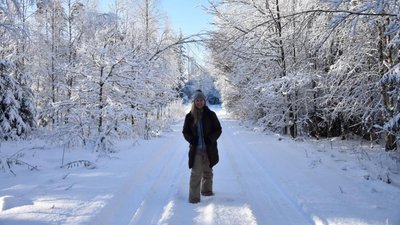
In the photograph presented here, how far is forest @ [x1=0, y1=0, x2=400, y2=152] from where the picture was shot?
24.9ft

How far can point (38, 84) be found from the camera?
88.3 feet

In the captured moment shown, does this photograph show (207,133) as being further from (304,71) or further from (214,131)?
(304,71)

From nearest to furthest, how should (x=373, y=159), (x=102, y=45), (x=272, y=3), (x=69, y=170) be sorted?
1. (x=69, y=170)
2. (x=373, y=159)
3. (x=102, y=45)
4. (x=272, y=3)

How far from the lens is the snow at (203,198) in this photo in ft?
15.9

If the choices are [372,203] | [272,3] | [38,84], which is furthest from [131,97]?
[38,84]

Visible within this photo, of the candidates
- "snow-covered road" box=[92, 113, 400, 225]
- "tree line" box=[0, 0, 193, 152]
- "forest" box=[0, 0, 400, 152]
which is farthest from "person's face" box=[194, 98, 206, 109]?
"tree line" box=[0, 0, 193, 152]

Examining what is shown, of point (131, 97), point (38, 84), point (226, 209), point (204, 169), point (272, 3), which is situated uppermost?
point (272, 3)

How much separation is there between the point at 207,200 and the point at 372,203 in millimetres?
2459

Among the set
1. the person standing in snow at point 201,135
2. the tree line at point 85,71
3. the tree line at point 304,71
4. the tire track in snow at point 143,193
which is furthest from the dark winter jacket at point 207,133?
the tree line at point 304,71

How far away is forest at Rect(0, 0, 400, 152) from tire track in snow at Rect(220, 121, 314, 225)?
96.7 inches

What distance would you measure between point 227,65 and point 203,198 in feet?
63.6

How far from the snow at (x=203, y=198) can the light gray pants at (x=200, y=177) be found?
17cm

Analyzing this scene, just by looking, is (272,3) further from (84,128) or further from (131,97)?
(84,128)

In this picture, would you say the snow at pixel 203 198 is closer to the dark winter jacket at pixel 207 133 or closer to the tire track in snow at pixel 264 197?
the tire track in snow at pixel 264 197
